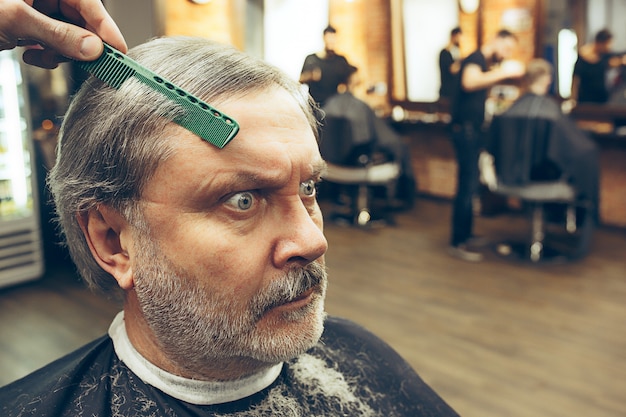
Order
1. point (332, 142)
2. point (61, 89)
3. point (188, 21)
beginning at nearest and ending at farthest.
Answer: point (188, 21) → point (61, 89) → point (332, 142)

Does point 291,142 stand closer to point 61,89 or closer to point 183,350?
point 183,350

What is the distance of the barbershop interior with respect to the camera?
2424 millimetres

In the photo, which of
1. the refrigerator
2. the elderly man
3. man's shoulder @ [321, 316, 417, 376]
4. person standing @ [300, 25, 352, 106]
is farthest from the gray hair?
the refrigerator

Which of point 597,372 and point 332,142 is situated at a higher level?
point 332,142

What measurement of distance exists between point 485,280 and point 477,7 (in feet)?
9.96

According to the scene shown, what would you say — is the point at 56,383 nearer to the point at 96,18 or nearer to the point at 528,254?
the point at 96,18

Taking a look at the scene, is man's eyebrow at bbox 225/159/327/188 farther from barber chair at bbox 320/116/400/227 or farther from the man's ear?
barber chair at bbox 320/116/400/227

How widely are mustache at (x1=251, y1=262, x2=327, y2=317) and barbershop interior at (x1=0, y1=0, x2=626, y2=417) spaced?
0.86 feet

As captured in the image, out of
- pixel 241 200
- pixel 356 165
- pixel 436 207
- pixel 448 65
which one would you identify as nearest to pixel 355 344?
pixel 241 200

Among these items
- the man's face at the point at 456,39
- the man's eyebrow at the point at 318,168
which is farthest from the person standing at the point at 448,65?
the man's eyebrow at the point at 318,168

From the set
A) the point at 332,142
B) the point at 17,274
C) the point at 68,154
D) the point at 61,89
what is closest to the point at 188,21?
the point at 68,154

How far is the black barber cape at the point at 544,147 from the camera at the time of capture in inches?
159

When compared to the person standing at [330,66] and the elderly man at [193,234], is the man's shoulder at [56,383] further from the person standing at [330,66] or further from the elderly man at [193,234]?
the person standing at [330,66]

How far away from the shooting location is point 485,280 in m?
3.79
